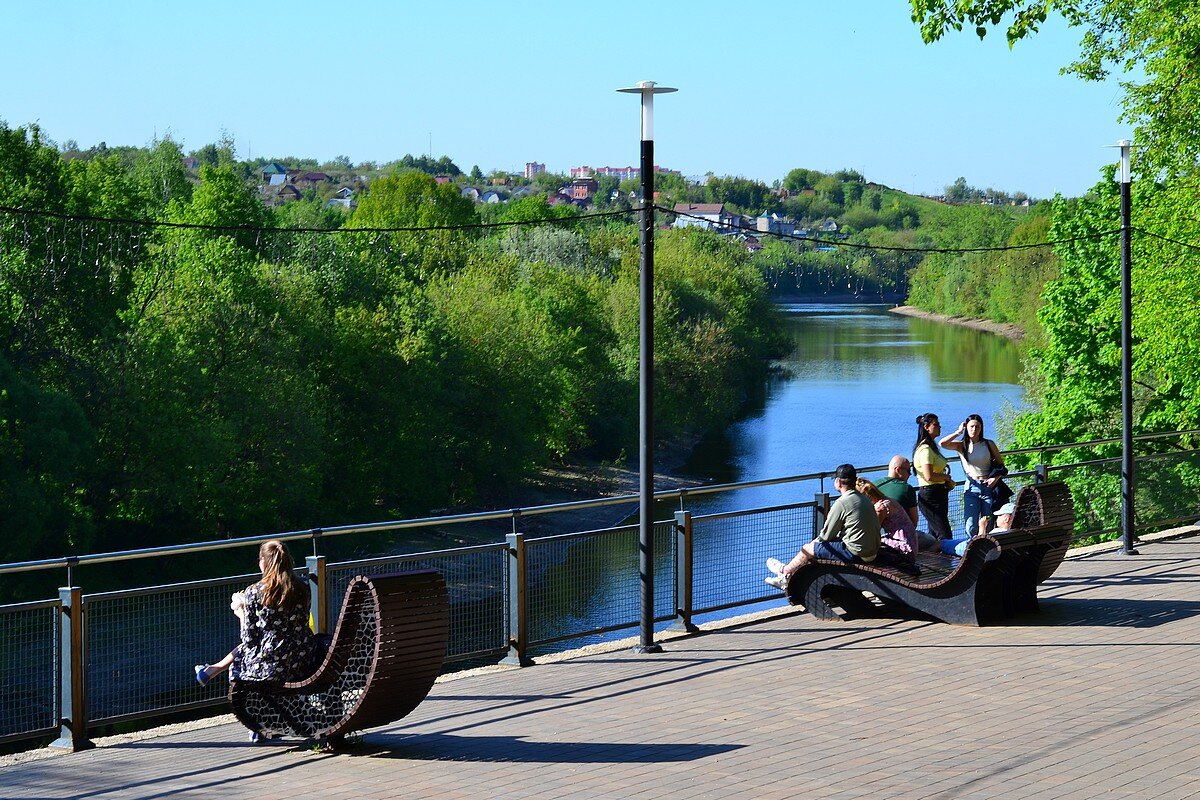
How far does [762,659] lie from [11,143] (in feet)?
142

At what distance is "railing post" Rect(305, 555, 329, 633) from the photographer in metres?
9.89

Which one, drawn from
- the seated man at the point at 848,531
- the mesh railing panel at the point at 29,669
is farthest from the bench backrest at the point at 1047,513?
the mesh railing panel at the point at 29,669

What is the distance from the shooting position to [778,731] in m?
8.80

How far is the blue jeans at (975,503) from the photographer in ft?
47.1

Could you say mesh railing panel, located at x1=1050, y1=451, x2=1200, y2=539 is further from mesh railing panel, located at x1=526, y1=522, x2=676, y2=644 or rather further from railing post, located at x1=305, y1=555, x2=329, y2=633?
railing post, located at x1=305, y1=555, x2=329, y2=633

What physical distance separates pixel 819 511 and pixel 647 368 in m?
2.91

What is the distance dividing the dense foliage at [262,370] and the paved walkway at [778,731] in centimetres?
2428

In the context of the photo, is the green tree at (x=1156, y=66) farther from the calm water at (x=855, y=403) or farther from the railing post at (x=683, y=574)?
the calm water at (x=855, y=403)

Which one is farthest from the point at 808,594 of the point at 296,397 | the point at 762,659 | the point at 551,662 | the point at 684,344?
the point at 684,344

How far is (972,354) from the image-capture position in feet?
355

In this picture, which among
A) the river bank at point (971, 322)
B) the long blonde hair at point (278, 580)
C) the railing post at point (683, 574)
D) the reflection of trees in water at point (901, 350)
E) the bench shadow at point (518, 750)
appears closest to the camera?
the bench shadow at point (518, 750)

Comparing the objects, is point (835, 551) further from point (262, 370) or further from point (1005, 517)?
point (262, 370)

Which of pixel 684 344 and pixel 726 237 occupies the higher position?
pixel 726 237

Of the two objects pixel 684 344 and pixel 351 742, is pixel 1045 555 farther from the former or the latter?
pixel 684 344
